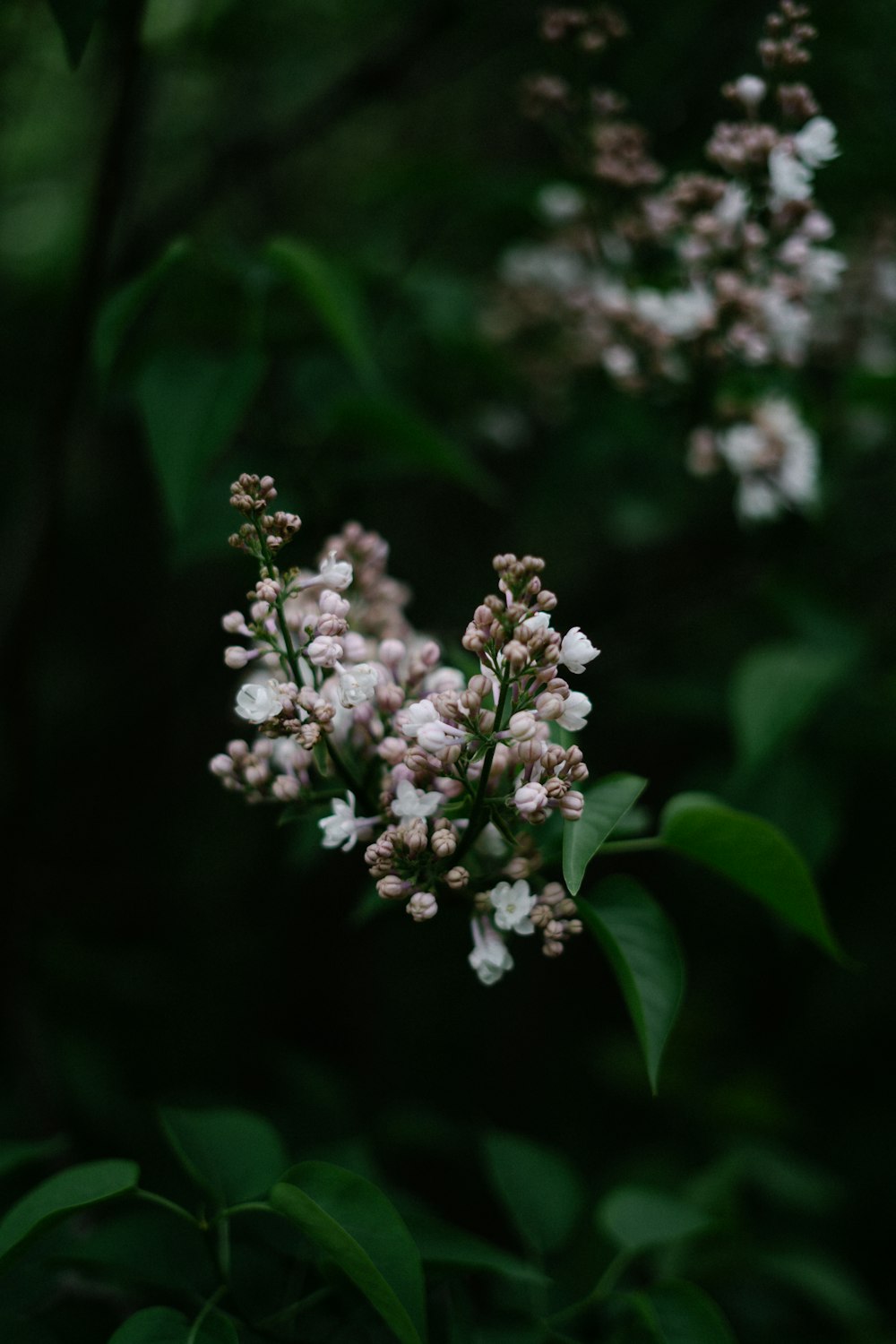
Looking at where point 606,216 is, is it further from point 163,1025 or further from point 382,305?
point 163,1025

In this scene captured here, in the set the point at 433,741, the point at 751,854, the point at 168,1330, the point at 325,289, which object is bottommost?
the point at 168,1330

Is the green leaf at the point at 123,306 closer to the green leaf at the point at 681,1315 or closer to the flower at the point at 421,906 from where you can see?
the flower at the point at 421,906

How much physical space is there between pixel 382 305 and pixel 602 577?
1.04 metres

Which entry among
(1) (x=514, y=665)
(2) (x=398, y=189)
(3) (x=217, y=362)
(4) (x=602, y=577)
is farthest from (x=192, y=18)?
(1) (x=514, y=665)

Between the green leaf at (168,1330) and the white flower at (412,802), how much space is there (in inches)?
23.8

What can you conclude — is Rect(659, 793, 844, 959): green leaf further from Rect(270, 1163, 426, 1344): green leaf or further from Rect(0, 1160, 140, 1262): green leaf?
Rect(0, 1160, 140, 1262): green leaf

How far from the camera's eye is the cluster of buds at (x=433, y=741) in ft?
3.47

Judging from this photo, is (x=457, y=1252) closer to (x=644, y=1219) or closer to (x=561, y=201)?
(x=644, y=1219)

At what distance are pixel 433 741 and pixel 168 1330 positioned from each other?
713mm

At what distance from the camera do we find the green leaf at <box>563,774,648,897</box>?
98cm

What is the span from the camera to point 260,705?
1.11 m

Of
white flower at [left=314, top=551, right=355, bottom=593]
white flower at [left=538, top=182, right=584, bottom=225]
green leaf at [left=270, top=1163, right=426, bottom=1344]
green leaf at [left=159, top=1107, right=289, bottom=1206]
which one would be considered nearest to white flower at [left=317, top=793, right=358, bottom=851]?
white flower at [left=314, top=551, right=355, bottom=593]

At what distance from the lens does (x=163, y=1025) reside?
266 centimetres

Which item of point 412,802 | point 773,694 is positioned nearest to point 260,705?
point 412,802
